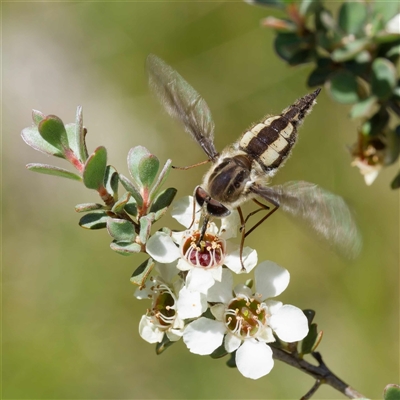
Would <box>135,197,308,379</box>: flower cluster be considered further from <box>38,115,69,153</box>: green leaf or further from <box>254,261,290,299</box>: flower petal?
<box>38,115,69,153</box>: green leaf

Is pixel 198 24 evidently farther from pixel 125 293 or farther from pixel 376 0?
pixel 376 0

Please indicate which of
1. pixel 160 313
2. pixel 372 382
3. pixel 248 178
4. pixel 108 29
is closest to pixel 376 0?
pixel 248 178

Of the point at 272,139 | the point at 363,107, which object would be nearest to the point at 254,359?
the point at 272,139

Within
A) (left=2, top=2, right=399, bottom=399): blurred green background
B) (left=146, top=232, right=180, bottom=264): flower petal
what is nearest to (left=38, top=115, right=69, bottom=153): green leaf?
(left=146, top=232, right=180, bottom=264): flower petal

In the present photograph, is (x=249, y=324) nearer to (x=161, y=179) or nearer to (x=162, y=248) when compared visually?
(x=162, y=248)

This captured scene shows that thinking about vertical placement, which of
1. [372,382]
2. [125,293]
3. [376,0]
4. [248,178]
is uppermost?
[376,0]

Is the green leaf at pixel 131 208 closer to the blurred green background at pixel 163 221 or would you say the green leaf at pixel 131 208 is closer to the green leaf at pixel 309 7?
the green leaf at pixel 309 7
